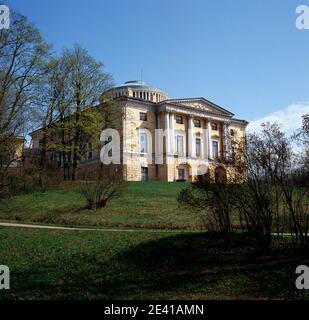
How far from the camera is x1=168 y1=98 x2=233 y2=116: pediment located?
7236cm

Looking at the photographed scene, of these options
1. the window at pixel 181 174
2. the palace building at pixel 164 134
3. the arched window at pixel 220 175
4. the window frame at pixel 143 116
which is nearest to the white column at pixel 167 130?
the palace building at pixel 164 134

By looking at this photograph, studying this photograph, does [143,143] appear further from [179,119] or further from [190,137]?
[190,137]

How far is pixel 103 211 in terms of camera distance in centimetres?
2931

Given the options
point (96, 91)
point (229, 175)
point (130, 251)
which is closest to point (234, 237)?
point (229, 175)

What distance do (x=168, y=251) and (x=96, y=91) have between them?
109ft

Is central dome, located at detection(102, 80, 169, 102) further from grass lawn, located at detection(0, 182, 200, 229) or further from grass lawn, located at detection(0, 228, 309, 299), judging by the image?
grass lawn, located at detection(0, 228, 309, 299)

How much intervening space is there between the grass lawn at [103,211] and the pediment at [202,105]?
36.8m

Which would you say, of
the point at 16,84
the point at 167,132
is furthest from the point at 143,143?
the point at 16,84

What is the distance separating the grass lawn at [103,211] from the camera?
26000 millimetres

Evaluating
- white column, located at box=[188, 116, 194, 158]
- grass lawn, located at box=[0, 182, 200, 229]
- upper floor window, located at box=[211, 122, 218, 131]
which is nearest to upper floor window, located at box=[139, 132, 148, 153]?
white column, located at box=[188, 116, 194, 158]

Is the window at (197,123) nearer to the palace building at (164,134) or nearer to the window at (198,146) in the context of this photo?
the palace building at (164,134)

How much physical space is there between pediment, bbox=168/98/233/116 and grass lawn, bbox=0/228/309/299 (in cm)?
5465

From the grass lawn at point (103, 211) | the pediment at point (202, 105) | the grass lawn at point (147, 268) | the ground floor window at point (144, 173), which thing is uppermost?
the pediment at point (202, 105)
